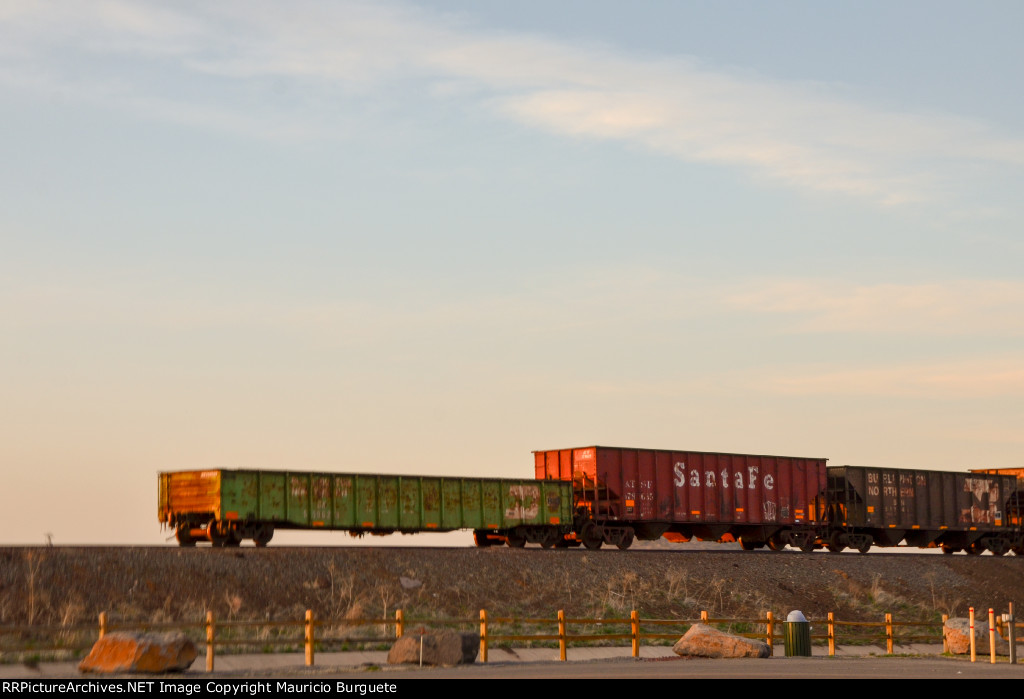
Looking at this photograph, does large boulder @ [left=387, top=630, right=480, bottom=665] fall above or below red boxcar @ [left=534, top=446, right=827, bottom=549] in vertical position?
below

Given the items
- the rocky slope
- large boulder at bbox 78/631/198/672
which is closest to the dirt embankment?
the rocky slope

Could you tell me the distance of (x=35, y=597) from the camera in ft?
91.3

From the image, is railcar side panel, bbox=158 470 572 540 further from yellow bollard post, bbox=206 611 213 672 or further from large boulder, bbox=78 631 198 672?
large boulder, bbox=78 631 198 672

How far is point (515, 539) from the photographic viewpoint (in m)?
40.0

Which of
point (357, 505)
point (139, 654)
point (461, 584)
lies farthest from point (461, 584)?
point (139, 654)

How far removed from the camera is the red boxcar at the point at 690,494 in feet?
134

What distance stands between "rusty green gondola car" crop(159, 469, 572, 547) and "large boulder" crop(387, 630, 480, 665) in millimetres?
11882

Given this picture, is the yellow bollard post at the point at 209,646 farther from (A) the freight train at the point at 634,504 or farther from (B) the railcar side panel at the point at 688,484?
(B) the railcar side panel at the point at 688,484

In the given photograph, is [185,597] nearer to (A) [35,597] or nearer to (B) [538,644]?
(A) [35,597]

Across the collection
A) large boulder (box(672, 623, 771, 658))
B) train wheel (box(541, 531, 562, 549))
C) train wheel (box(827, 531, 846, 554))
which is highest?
train wheel (box(541, 531, 562, 549))

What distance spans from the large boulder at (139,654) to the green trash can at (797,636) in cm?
1203

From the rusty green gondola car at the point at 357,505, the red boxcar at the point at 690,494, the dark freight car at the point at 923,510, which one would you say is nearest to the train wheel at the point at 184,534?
the rusty green gondola car at the point at 357,505

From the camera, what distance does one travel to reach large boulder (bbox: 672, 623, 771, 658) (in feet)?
81.5
